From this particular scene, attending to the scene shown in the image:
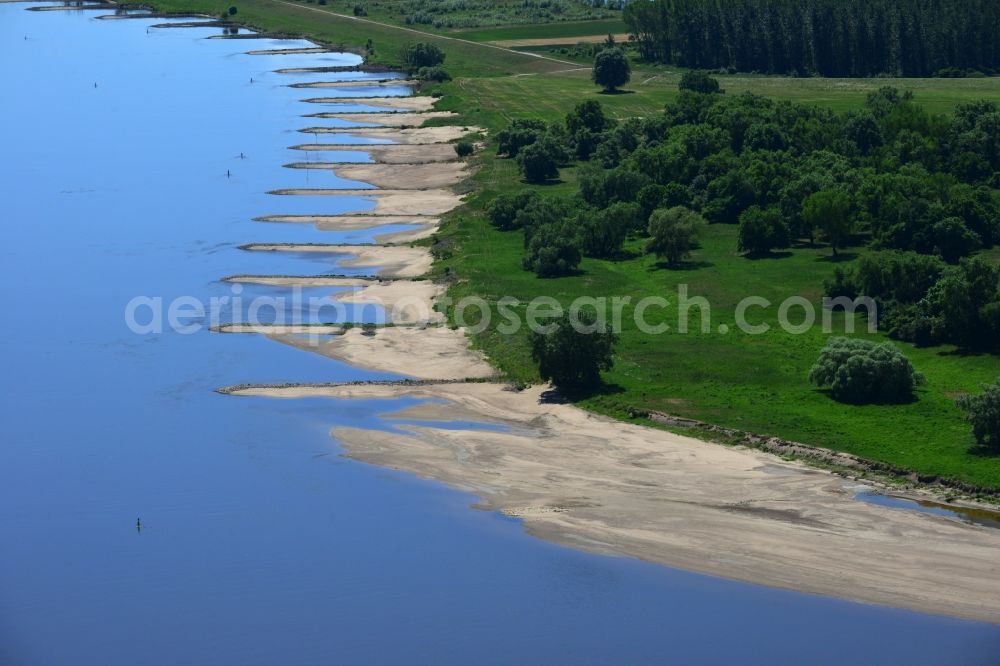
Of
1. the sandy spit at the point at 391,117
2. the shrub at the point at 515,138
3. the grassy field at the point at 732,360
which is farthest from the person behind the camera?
the sandy spit at the point at 391,117

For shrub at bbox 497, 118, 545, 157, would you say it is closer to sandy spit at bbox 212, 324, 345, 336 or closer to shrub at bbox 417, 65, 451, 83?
shrub at bbox 417, 65, 451, 83

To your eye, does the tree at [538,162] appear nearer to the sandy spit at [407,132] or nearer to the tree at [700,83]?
the sandy spit at [407,132]

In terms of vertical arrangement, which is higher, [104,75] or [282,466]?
[104,75]

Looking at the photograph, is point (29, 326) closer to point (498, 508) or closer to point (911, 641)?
point (498, 508)

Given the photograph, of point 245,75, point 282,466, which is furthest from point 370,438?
point 245,75

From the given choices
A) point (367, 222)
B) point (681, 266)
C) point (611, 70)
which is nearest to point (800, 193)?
point (681, 266)

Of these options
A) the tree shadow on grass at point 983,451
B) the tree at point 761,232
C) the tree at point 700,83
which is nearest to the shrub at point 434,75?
the tree at point 700,83

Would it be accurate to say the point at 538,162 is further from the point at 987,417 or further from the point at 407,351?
the point at 987,417
